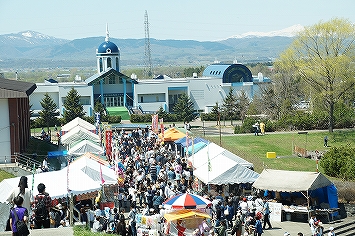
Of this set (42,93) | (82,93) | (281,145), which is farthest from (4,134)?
(42,93)

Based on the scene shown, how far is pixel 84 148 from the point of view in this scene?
35.3m

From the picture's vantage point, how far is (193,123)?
68500 mm

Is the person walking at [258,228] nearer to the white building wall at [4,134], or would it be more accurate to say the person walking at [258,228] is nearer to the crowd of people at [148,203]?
the crowd of people at [148,203]

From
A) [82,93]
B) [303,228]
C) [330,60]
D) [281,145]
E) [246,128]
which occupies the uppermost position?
[330,60]

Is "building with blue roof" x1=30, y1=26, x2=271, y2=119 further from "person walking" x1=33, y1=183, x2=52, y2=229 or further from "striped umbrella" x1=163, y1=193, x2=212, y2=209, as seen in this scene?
"person walking" x1=33, y1=183, x2=52, y2=229

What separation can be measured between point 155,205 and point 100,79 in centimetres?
5423

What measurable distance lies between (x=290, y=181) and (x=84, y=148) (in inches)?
543

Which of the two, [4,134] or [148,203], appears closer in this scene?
[148,203]

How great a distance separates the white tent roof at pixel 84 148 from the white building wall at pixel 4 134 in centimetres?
314

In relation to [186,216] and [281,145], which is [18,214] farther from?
[281,145]

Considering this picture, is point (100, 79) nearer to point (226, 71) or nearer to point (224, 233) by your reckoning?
point (226, 71)

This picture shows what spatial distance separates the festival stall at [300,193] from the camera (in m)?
24.2

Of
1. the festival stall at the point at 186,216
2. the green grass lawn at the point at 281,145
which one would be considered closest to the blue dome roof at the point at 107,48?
the green grass lawn at the point at 281,145

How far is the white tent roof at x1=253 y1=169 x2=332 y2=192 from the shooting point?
2420cm
